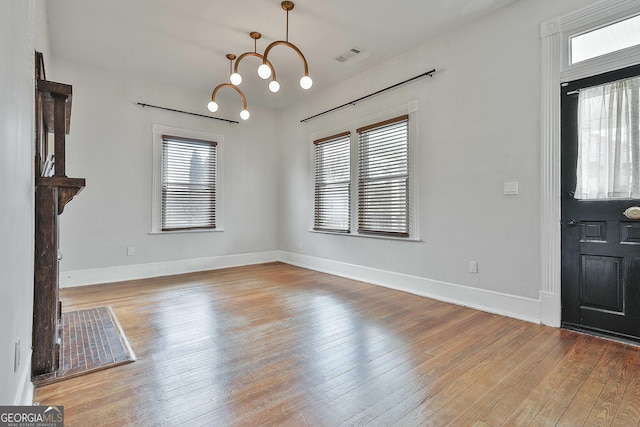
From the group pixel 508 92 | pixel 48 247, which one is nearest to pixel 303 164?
pixel 508 92

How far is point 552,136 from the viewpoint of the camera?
2.97m

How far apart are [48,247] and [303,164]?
4409 millimetres

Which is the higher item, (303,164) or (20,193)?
(303,164)

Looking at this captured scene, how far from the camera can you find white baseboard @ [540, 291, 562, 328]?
292 centimetres

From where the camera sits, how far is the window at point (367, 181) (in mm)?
4289

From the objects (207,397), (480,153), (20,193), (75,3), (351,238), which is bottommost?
(207,397)

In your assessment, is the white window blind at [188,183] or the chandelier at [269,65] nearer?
the chandelier at [269,65]

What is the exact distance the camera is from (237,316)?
10.6 ft

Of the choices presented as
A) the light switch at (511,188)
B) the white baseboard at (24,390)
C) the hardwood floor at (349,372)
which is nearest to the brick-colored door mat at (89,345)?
the hardwood floor at (349,372)

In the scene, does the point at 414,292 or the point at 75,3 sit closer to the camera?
the point at 75,3

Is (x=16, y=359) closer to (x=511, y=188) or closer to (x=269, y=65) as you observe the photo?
(x=269, y=65)

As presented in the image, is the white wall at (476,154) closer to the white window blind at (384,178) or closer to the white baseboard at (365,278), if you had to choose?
the white baseboard at (365,278)

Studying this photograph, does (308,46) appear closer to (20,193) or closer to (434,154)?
(434,154)

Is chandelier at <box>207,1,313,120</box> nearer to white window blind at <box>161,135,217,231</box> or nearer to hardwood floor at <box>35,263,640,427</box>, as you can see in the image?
white window blind at <box>161,135,217,231</box>
